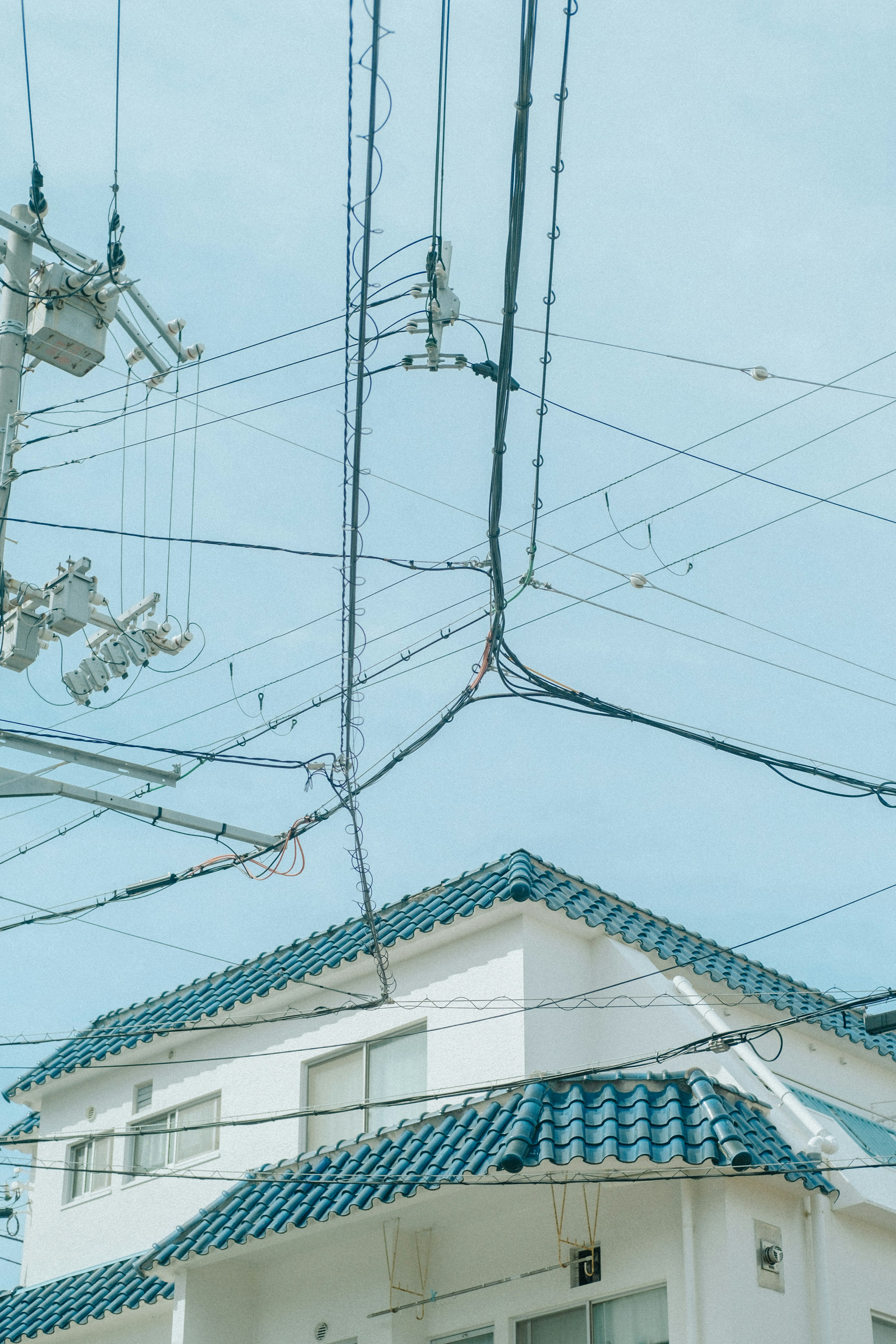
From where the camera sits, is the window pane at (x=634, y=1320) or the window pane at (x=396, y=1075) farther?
the window pane at (x=396, y=1075)

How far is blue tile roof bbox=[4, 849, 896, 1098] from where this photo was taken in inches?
651

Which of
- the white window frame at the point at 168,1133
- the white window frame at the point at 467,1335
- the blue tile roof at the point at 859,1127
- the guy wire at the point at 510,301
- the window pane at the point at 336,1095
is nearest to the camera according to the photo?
the guy wire at the point at 510,301

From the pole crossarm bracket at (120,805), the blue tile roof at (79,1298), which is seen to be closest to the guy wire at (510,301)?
the pole crossarm bracket at (120,805)

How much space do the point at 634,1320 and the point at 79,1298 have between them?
7055 mm

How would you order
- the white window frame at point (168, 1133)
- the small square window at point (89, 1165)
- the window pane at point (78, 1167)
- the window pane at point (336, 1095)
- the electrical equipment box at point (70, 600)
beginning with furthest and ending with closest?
the window pane at point (78, 1167) < the small square window at point (89, 1165) < the white window frame at point (168, 1133) < the window pane at point (336, 1095) < the electrical equipment box at point (70, 600)

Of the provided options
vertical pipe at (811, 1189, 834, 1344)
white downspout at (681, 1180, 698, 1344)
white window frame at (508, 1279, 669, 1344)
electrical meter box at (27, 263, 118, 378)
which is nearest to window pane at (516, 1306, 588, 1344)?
white window frame at (508, 1279, 669, 1344)

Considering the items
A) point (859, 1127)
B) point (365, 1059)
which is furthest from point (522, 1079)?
point (859, 1127)

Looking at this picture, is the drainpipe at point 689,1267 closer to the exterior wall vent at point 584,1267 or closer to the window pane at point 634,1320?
the window pane at point 634,1320

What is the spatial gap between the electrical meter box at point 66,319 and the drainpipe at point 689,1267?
8.58m

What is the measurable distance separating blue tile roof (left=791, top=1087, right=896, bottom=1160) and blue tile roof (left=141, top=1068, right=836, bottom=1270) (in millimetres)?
2140

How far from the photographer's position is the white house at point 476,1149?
13172 millimetres

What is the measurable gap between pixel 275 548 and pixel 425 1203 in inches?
237

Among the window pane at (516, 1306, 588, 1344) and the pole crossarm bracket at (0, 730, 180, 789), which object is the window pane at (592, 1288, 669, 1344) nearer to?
the window pane at (516, 1306, 588, 1344)

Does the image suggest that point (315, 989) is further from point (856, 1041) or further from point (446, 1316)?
point (856, 1041)
